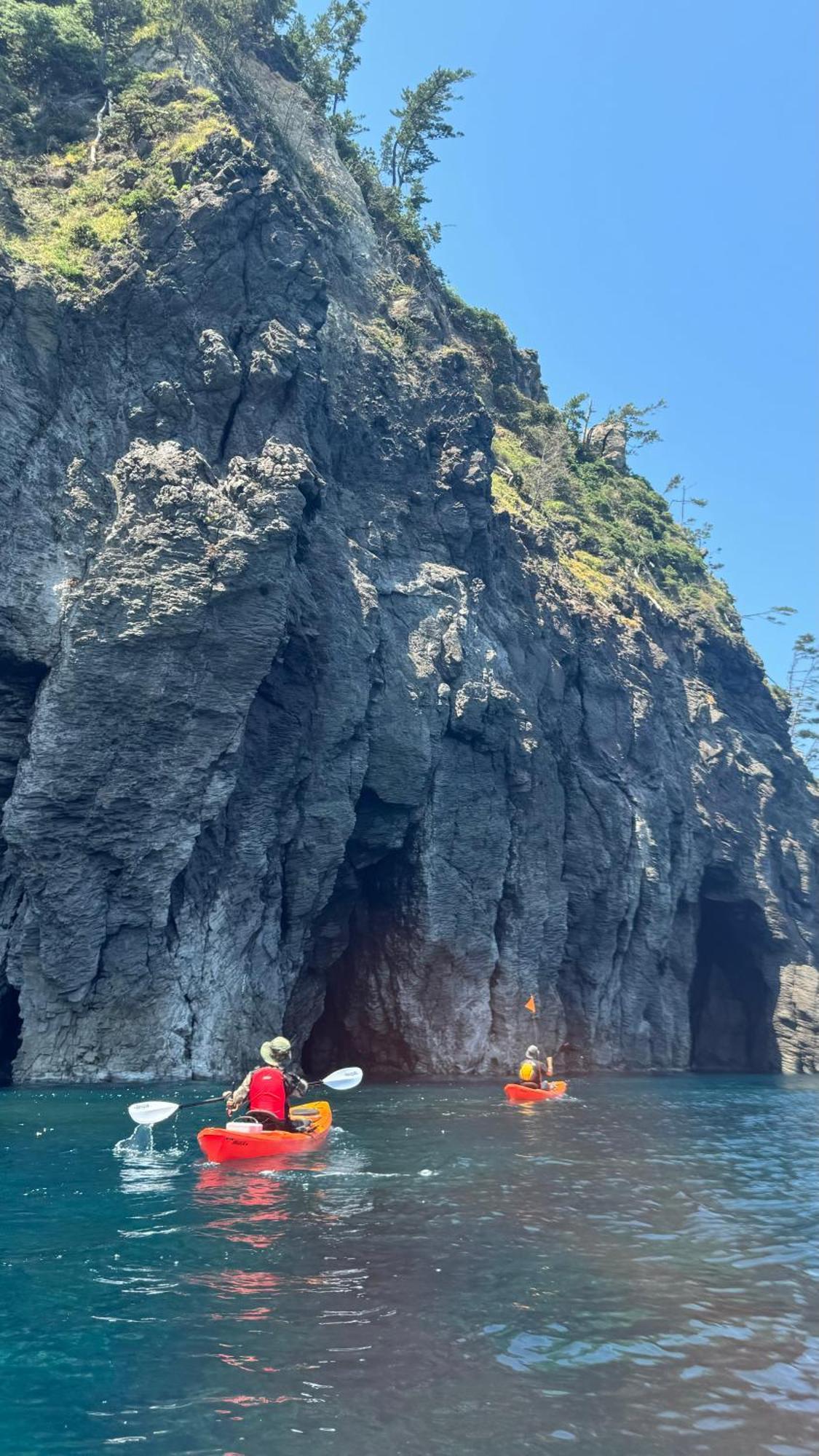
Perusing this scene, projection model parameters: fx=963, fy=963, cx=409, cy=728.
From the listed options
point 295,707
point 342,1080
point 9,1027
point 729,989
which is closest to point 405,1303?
point 342,1080

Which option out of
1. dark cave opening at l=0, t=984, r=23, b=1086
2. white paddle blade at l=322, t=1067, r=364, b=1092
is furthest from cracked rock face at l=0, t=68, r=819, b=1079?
white paddle blade at l=322, t=1067, r=364, b=1092

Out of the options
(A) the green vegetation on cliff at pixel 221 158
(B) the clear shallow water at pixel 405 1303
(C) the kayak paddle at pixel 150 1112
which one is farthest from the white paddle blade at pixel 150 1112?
(A) the green vegetation on cliff at pixel 221 158

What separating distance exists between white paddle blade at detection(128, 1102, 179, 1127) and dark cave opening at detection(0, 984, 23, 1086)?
11205 millimetres

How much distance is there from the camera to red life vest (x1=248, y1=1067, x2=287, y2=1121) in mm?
16500

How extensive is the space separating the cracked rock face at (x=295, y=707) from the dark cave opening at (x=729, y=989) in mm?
4909

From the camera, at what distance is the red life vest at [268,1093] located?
54.1ft

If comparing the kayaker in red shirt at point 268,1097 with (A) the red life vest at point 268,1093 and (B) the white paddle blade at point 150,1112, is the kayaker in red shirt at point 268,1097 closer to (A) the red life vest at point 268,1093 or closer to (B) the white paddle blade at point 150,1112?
(A) the red life vest at point 268,1093

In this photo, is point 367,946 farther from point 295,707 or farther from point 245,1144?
point 245,1144

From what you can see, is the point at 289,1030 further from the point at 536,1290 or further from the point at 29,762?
the point at 536,1290

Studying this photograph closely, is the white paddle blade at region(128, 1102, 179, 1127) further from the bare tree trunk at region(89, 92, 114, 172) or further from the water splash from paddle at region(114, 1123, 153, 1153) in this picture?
the bare tree trunk at region(89, 92, 114, 172)

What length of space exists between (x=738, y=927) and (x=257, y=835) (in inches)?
1305

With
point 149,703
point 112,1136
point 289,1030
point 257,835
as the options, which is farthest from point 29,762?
point 289,1030

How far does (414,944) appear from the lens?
1356 inches

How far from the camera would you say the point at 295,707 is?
30.6m
